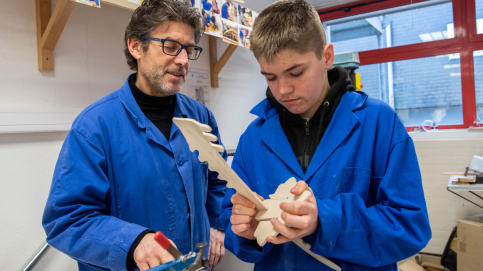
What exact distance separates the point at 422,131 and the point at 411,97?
431 millimetres

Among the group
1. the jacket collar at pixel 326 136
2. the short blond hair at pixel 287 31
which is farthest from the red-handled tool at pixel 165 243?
the short blond hair at pixel 287 31

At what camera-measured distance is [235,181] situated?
72 cm

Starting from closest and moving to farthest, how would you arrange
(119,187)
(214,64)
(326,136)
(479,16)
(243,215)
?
(243,215) < (326,136) < (119,187) < (214,64) < (479,16)

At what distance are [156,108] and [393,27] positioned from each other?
326 centimetres

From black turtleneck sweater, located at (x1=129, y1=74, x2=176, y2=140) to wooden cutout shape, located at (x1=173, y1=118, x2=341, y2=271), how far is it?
25.4 inches

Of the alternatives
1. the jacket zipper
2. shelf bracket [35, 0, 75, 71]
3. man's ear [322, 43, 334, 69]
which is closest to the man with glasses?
shelf bracket [35, 0, 75, 71]

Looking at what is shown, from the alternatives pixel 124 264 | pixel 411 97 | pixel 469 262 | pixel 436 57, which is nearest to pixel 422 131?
pixel 411 97

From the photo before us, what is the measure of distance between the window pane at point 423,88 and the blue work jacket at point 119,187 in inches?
115

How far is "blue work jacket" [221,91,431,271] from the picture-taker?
2.43 feet

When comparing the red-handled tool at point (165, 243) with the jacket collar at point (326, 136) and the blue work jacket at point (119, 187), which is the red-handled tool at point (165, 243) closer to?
the blue work jacket at point (119, 187)

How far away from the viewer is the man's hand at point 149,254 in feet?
2.67

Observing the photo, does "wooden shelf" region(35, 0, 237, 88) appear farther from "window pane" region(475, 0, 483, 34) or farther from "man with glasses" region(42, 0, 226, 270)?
"window pane" region(475, 0, 483, 34)

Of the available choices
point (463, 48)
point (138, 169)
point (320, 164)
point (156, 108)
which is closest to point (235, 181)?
point (320, 164)

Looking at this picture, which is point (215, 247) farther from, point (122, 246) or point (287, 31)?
point (287, 31)
